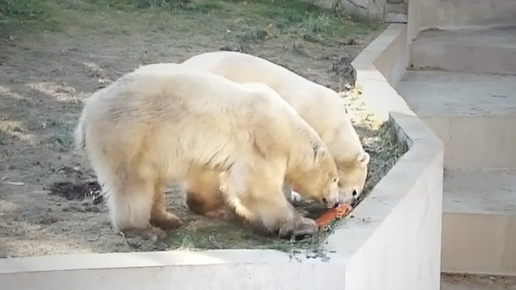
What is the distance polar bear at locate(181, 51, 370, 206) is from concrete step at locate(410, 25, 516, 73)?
11.4 feet

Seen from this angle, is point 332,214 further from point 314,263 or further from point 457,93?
point 457,93

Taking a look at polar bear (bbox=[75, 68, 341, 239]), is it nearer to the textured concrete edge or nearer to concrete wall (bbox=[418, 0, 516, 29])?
the textured concrete edge

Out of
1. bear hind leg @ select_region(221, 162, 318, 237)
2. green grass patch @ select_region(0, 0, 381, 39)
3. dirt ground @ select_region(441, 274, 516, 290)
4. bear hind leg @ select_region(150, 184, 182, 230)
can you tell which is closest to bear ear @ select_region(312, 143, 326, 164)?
bear hind leg @ select_region(221, 162, 318, 237)

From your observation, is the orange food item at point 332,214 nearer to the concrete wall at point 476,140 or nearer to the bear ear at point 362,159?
the bear ear at point 362,159

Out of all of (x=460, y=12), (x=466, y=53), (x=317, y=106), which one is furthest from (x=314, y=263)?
(x=460, y=12)

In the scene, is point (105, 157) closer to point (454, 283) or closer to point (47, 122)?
point (47, 122)

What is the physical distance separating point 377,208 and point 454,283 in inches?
76.9

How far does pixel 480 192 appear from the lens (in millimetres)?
6172

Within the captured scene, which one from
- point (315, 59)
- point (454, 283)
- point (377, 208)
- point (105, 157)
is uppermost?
point (105, 157)

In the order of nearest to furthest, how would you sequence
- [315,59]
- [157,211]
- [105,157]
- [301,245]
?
[301,245] → [105,157] → [157,211] → [315,59]

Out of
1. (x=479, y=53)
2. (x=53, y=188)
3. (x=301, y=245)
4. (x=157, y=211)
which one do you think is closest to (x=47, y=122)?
(x=53, y=188)

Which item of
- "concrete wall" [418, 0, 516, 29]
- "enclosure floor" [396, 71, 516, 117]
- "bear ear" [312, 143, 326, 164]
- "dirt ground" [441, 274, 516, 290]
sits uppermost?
"bear ear" [312, 143, 326, 164]

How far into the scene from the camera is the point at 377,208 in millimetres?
3912

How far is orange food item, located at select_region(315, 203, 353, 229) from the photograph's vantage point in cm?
415
